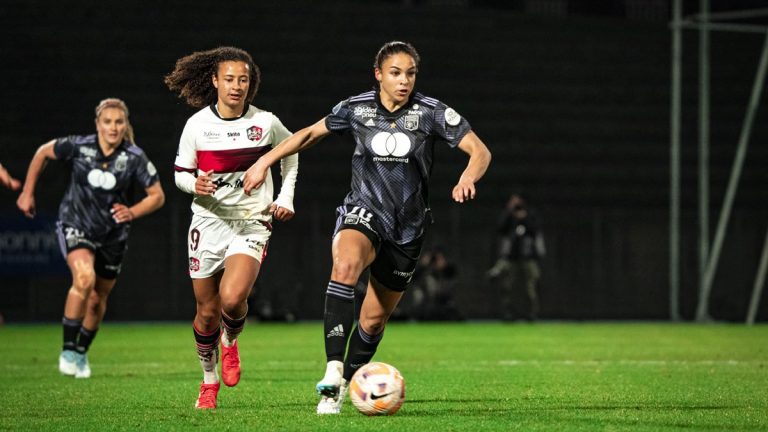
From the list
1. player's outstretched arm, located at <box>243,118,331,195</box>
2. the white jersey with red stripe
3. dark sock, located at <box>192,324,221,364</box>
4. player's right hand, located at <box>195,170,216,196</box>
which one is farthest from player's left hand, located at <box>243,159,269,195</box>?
dark sock, located at <box>192,324,221,364</box>

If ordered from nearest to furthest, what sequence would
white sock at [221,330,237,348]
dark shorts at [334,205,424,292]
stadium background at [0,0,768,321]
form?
dark shorts at [334,205,424,292]
white sock at [221,330,237,348]
stadium background at [0,0,768,321]

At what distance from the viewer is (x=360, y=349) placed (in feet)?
26.5

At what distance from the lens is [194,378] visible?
1092 centimetres

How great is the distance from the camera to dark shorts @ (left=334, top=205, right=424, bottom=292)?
763 centimetres

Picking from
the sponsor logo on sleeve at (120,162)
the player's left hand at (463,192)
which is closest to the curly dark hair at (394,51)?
the player's left hand at (463,192)

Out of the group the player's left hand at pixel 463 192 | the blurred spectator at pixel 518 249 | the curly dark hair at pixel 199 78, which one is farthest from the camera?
the blurred spectator at pixel 518 249

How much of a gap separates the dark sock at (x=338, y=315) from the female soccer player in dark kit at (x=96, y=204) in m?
4.35

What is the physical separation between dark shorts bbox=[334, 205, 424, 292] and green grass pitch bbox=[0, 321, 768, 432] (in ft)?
2.58

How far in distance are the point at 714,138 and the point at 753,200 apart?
1485mm

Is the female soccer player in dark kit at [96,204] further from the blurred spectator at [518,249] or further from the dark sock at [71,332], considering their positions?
the blurred spectator at [518,249]

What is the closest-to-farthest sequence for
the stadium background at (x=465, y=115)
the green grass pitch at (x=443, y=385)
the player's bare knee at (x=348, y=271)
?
the green grass pitch at (x=443, y=385)
the player's bare knee at (x=348, y=271)
the stadium background at (x=465, y=115)

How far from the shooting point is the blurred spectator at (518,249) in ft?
74.2

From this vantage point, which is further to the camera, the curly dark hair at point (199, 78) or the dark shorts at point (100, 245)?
the dark shorts at point (100, 245)

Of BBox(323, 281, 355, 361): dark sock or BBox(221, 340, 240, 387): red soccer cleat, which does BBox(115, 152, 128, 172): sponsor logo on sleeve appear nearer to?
BBox(221, 340, 240, 387): red soccer cleat
